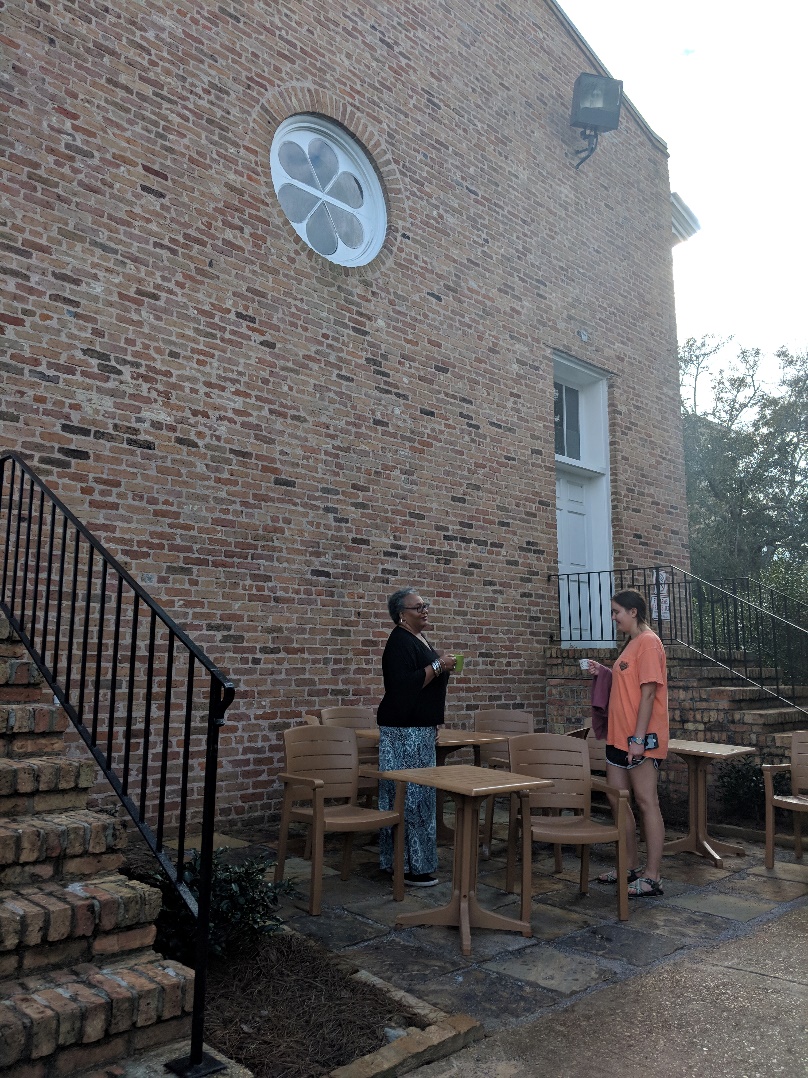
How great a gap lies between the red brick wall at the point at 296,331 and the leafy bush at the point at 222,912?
2373 mm

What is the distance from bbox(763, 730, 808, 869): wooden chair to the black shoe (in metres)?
2.26

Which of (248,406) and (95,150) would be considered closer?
(95,150)

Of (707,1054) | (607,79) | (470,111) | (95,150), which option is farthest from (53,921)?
(607,79)

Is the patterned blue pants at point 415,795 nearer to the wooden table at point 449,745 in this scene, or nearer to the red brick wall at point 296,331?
the wooden table at point 449,745

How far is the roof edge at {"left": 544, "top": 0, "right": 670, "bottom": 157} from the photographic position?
1005 cm

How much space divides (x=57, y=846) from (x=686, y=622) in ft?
27.4

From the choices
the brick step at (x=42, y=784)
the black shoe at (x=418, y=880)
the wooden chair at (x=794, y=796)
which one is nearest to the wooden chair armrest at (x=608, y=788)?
the black shoe at (x=418, y=880)

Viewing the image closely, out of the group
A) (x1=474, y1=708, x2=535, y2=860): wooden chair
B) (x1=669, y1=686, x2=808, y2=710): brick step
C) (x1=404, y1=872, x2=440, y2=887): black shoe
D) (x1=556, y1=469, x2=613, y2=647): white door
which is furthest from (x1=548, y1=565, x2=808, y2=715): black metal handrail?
(x1=404, y1=872, x2=440, y2=887): black shoe

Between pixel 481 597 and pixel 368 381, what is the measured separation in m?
2.33

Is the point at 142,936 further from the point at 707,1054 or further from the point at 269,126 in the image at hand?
the point at 269,126

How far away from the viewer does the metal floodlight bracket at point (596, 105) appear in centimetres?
981

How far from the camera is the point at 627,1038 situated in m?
→ 2.91

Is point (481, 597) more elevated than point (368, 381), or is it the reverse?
point (368, 381)

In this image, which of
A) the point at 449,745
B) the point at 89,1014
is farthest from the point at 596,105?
the point at 89,1014
